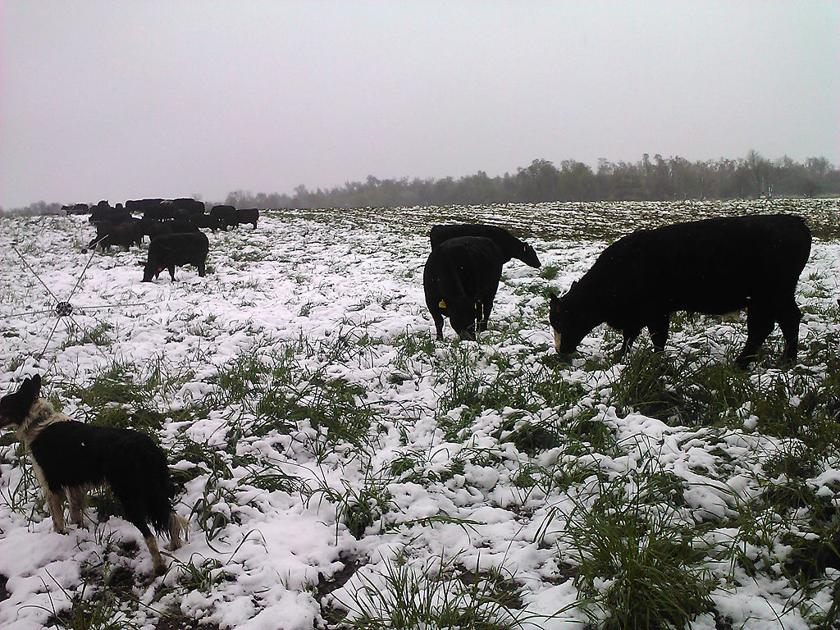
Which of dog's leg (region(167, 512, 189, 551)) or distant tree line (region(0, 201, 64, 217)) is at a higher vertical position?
distant tree line (region(0, 201, 64, 217))

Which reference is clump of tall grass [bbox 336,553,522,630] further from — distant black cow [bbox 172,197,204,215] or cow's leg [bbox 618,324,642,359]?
distant black cow [bbox 172,197,204,215]

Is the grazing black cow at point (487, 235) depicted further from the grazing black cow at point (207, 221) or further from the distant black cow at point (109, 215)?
the distant black cow at point (109, 215)

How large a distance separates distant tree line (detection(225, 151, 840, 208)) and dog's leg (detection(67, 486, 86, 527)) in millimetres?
57900

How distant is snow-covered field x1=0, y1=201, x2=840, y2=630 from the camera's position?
7.26ft

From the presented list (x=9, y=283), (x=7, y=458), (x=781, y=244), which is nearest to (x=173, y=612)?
(x=7, y=458)

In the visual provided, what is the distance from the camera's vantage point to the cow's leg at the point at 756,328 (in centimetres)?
484

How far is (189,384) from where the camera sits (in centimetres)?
510

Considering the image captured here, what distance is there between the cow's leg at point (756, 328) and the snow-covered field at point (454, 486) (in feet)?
0.46

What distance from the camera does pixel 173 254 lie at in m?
13.5

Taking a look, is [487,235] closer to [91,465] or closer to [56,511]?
[91,465]

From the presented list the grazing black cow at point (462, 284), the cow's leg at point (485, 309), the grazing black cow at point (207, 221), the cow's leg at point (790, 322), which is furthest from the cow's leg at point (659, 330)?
the grazing black cow at point (207, 221)

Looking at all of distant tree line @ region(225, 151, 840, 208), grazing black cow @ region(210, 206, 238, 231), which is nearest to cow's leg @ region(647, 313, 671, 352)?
grazing black cow @ region(210, 206, 238, 231)

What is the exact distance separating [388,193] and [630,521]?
267 feet

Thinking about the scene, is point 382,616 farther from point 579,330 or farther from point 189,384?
point 579,330
